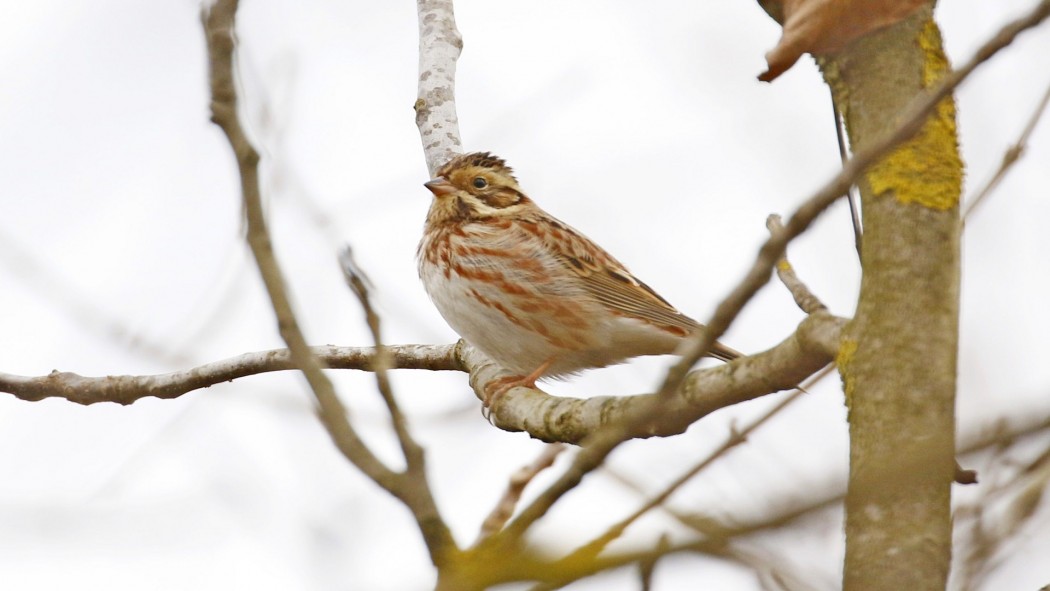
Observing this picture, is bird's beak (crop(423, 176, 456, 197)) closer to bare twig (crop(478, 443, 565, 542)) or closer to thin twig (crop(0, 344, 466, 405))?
thin twig (crop(0, 344, 466, 405))

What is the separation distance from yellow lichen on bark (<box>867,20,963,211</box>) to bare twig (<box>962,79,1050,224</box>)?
0.05 metres

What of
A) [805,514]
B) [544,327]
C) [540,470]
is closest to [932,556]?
[805,514]

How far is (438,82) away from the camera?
7.09 m

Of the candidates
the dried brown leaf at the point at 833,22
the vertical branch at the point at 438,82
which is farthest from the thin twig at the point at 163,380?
the dried brown leaf at the point at 833,22

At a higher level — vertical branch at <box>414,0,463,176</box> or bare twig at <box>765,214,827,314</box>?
vertical branch at <box>414,0,463,176</box>

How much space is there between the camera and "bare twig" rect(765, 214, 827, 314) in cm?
381

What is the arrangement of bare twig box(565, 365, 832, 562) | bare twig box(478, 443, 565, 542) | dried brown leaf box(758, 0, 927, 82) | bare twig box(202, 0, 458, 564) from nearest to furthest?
1. bare twig box(565, 365, 832, 562)
2. bare twig box(202, 0, 458, 564)
3. dried brown leaf box(758, 0, 927, 82)
4. bare twig box(478, 443, 565, 542)

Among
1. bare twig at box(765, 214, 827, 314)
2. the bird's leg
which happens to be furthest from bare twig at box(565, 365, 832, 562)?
the bird's leg

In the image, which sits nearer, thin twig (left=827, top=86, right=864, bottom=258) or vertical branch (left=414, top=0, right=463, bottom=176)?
thin twig (left=827, top=86, right=864, bottom=258)

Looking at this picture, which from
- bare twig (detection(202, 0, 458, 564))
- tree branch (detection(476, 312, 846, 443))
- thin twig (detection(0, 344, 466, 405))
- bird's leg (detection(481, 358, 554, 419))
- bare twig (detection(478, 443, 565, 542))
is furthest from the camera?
thin twig (detection(0, 344, 466, 405))

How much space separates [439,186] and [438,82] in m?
0.62

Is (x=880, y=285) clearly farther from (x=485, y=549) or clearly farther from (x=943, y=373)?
(x=485, y=549)

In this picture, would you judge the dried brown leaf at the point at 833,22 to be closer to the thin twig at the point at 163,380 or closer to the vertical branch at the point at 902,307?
the vertical branch at the point at 902,307

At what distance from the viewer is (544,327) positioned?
22.0 feet
